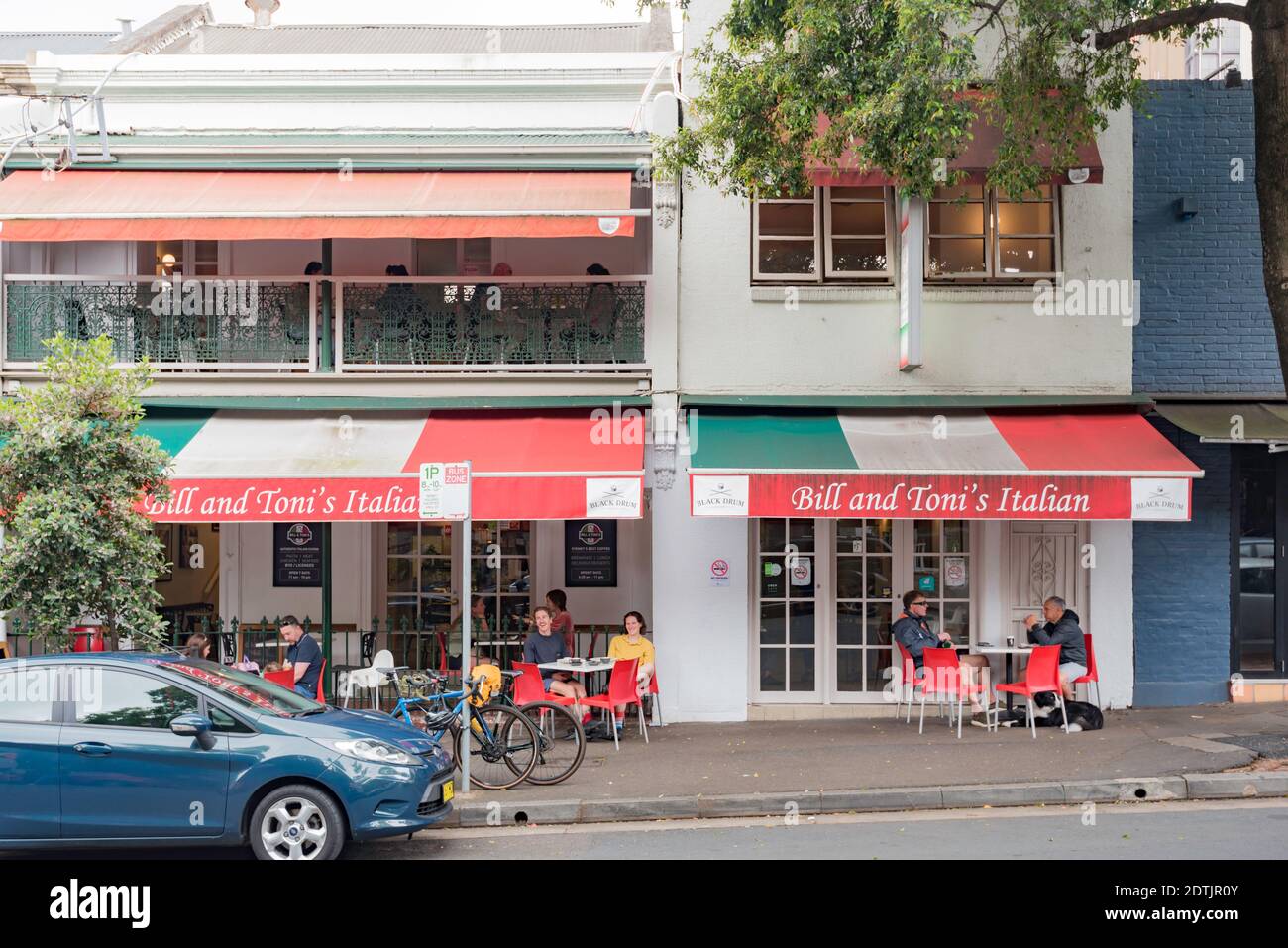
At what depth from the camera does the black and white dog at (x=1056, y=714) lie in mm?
11969

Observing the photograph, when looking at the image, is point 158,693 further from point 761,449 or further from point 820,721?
point 820,721

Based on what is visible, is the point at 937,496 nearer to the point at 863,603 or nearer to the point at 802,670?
the point at 863,603

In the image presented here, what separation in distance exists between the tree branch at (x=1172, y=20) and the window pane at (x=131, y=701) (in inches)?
Answer: 383

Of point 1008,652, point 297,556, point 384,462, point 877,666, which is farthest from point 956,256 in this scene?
point 297,556

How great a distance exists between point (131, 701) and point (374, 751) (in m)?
1.61

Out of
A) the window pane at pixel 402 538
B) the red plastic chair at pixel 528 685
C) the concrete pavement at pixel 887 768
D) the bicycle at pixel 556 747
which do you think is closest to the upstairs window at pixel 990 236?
the concrete pavement at pixel 887 768

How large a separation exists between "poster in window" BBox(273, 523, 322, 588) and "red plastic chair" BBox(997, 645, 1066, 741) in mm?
8799

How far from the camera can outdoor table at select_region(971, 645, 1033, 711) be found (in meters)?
12.2

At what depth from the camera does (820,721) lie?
1321cm

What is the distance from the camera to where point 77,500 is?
31.9ft

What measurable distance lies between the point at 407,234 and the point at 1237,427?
28.8 ft

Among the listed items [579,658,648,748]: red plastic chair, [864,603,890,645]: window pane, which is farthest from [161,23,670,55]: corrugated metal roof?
[579,658,648,748]: red plastic chair

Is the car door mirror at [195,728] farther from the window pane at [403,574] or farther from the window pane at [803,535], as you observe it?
the window pane at [403,574]
